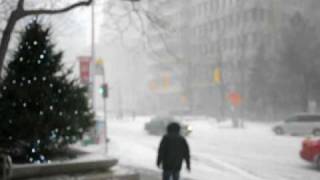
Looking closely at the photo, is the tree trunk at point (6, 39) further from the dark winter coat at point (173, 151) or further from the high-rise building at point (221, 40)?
the high-rise building at point (221, 40)

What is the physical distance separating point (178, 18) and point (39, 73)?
51511mm

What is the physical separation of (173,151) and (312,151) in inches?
357

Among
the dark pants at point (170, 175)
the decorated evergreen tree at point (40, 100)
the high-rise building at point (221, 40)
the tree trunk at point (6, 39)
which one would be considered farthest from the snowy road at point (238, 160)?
the high-rise building at point (221, 40)

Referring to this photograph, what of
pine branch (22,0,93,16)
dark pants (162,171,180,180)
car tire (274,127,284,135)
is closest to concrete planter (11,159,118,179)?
dark pants (162,171,180,180)

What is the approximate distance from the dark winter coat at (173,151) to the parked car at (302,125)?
2463 centimetres

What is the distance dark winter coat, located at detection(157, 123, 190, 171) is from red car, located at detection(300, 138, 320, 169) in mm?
8787

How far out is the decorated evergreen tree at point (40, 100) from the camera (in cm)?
1061

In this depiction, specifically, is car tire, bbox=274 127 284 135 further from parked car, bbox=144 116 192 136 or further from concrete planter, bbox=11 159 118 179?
concrete planter, bbox=11 159 118 179

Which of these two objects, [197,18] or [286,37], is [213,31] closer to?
[197,18]

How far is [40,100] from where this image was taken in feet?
35.6

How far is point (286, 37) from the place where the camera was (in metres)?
49.9

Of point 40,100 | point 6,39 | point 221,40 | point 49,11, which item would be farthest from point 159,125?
point 40,100

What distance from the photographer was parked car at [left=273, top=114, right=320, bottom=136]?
32938 millimetres

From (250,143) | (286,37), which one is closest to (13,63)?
(250,143)
